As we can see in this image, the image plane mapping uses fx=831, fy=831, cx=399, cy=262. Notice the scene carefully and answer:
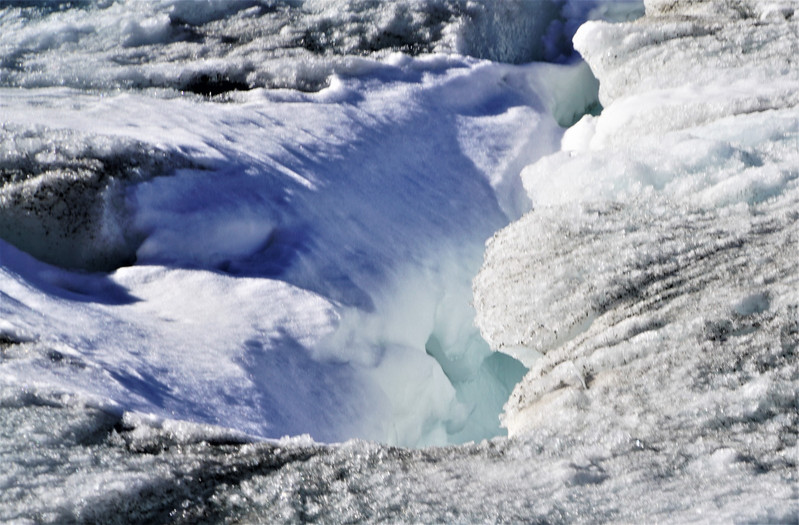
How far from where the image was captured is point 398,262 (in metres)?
2.76

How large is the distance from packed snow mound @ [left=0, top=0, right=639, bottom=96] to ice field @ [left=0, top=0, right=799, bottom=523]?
0.01 meters

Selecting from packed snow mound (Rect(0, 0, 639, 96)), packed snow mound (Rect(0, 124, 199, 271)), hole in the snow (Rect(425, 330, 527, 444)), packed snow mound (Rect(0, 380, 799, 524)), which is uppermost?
packed snow mound (Rect(0, 0, 639, 96))

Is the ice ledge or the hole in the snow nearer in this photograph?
the ice ledge

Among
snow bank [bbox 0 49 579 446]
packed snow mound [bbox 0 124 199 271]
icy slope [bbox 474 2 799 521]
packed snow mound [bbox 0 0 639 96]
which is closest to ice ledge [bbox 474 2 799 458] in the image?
icy slope [bbox 474 2 799 521]

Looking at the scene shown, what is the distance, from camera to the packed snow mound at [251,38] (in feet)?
11.0

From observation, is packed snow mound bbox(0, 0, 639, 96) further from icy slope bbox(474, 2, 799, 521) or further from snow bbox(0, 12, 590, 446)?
icy slope bbox(474, 2, 799, 521)

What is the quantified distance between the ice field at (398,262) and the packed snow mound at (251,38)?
0.05 feet

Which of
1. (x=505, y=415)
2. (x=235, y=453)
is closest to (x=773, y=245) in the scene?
(x=505, y=415)

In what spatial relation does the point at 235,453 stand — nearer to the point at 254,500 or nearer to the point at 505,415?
the point at 254,500

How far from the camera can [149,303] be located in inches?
94.1

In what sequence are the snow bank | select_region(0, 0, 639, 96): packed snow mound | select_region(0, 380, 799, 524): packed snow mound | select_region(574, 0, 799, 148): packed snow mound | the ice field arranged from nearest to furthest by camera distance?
select_region(0, 380, 799, 524): packed snow mound < the ice field < the snow bank < select_region(574, 0, 799, 148): packed snow mound < select_region(0, 0, 639, 96): packed snow mound

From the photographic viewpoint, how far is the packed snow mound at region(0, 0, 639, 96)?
132 inches

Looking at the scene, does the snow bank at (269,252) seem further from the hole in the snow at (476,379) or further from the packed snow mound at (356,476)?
the packed snow mound at (356,476)

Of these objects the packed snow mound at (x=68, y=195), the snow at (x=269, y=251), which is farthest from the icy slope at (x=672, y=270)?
the packed snow mound at (x=68, y=195)
